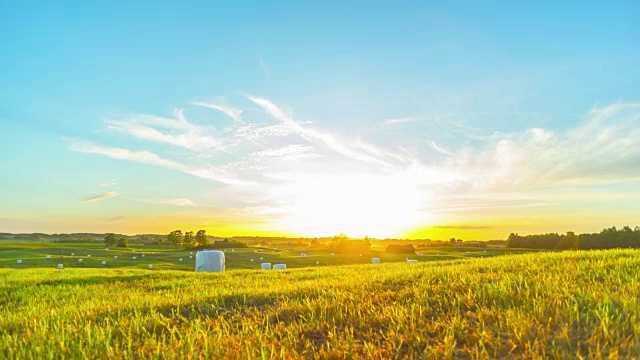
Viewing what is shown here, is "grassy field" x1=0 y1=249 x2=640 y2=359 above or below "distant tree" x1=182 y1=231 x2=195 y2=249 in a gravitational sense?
above

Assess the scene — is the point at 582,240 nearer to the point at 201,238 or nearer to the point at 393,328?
the point at 393,328

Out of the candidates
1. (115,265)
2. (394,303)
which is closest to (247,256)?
(115,265)

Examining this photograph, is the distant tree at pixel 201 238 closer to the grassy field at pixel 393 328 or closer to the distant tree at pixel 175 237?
the distant tree at pixel 175 237

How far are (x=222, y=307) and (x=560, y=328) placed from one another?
16.4ft

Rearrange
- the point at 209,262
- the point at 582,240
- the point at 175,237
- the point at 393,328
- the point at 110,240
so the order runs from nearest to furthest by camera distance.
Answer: the point at 393,328 → the point at 209,262 → the point at 582,240 → the point at 110,240 → the point at 175,237

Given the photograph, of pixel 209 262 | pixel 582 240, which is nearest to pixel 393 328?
pixel 209 262

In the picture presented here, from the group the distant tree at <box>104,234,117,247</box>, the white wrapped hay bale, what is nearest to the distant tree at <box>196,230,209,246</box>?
the distant tree at <box>104,234,117,247</box>

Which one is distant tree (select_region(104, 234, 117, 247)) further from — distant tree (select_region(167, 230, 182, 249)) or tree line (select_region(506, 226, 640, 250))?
tree line (select_region(506, 226, 640, 250))

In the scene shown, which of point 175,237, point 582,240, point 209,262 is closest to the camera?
point 209,262

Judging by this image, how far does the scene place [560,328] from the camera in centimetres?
394

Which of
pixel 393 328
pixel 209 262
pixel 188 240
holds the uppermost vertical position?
pixel 393 328

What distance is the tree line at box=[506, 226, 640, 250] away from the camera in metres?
54.1

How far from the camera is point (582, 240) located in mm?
64750

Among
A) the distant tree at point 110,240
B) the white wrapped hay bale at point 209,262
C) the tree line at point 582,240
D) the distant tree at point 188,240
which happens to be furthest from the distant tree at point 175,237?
the tree line at point 582,240
